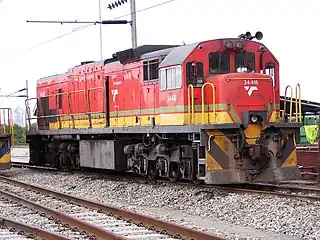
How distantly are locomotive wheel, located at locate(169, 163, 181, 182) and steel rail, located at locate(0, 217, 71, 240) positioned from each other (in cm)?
543

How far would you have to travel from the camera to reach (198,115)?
13.2 m

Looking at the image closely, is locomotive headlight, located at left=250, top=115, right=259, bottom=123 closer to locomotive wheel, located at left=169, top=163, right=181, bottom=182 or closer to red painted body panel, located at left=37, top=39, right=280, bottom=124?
red painted body panel, located at left=37, top=39, right=280, bottom=124

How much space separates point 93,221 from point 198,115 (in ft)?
14.0

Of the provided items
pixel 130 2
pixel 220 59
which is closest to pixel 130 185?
pixel 220 59

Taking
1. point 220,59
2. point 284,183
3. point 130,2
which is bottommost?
point 284,183

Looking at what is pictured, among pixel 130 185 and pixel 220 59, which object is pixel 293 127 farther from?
pixel 130 185

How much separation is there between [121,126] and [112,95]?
1171mm

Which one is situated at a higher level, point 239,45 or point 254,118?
point 239,45

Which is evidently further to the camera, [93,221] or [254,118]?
[254,118]

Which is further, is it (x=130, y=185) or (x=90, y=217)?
(x=130, y=185)

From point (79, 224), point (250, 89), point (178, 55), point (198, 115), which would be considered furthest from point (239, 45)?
point (79, 224)

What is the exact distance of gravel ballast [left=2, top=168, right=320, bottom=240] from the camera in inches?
358

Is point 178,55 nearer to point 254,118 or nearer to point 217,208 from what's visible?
point 254,118

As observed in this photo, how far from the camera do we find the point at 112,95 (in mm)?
17109
